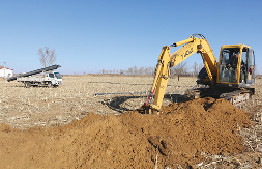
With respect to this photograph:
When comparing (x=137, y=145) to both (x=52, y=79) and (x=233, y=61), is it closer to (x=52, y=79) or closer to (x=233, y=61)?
(x=233, y=61)

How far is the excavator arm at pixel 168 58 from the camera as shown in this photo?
20.4 feet

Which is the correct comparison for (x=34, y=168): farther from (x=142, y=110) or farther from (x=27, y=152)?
(x=142, y=110)

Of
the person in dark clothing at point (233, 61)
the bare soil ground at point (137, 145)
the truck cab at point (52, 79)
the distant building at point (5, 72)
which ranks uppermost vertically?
the distant building at point (5, 72)

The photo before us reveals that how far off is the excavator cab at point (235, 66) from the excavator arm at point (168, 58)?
0.94m

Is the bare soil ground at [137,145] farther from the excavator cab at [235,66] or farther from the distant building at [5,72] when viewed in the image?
the distant building at [5,72]

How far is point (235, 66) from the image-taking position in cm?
919

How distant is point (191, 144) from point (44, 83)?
74.9 feet

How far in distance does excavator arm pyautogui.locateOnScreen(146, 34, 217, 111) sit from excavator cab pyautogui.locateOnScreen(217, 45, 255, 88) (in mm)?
942

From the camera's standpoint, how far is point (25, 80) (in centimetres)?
2295

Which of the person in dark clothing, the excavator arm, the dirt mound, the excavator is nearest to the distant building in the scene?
the excavator

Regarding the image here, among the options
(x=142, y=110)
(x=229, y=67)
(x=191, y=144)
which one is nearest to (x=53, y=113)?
(x=142, y=110)

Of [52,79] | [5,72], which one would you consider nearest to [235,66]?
[52,79]

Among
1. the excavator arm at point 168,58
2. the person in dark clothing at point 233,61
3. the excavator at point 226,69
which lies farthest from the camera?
the person in dark clothing at point 233,61

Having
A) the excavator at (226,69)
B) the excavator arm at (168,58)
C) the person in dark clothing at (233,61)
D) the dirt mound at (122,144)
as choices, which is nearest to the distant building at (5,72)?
the excavator at (226,69)
